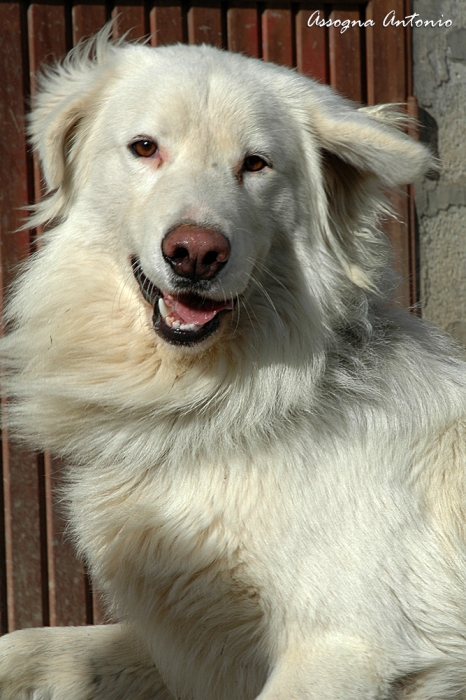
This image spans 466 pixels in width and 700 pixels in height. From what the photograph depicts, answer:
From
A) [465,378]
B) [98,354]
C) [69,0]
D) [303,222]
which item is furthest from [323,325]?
[69,0]

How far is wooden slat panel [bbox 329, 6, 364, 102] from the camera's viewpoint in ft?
16.4

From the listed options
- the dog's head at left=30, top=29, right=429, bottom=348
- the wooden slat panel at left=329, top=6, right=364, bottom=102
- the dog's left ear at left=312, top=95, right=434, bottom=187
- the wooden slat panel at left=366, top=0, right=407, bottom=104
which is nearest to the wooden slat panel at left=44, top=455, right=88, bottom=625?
the dog's head at left=30, top=29, right=429, bottom=348

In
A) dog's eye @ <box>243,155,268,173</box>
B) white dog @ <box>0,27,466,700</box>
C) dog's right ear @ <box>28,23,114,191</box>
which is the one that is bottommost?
white dog @ <box>0,27,466,700</box>

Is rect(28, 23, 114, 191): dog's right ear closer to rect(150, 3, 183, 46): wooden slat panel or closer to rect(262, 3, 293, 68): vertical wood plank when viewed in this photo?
rect(150, 3, 183, 46): wooden slat panel

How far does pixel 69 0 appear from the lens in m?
4.70

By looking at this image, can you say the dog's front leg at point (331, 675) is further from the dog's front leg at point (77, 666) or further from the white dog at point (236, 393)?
the dog's front leg at point (77, 666)

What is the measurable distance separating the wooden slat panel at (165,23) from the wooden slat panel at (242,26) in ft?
A: 1.04

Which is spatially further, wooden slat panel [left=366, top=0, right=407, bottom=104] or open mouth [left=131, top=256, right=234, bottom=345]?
wooden slat panel [left=366, top=0, right=407, bottom=104]

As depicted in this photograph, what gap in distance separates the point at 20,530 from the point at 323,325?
2.65m

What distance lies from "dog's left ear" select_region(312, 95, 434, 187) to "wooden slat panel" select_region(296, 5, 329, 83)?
1956 millimetres

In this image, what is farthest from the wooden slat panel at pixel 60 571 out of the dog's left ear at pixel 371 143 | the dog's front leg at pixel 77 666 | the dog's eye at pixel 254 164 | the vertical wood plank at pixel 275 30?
Answer: the vertical wood plank at pixel 275 30

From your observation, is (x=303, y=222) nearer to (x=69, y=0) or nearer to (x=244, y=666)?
(x=244, y=666)

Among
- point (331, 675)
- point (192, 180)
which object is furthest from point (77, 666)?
point (192, 180)

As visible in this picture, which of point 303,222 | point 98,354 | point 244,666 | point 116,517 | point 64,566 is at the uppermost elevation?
point 303,222
